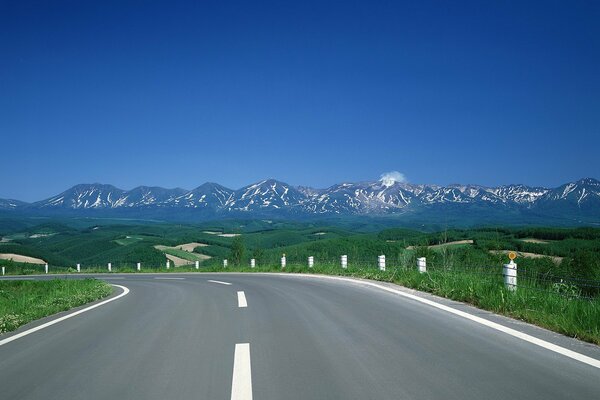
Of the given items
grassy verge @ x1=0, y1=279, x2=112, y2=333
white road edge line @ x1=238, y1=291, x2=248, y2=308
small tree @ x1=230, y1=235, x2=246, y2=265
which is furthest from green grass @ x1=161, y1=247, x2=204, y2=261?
white road edge line @ x1=238, y1=291, x2=248, y2=308

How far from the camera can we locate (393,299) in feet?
33.9

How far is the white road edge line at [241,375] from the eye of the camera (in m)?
4.13

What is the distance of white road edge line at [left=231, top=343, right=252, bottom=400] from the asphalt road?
0.01m

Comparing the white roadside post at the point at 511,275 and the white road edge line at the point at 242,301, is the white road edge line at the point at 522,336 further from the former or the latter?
the white road edge line at the point at 242,301

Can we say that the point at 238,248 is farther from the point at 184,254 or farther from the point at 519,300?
the point at 184,254

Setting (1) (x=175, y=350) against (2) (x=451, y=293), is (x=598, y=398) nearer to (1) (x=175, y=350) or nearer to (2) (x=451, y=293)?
(1) (x=175, y=350)

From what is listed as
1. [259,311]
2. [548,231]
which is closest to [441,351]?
[259,311]

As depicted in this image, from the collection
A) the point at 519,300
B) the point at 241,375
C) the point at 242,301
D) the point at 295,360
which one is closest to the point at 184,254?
the point at 242,301

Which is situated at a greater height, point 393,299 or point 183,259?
point 393,299

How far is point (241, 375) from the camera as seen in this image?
4.70 metres

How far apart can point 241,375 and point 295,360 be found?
754 millimetres

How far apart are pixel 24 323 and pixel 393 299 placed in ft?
24.1

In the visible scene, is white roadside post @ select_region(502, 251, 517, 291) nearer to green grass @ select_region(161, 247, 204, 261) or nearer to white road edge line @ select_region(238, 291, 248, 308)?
white road edge line @ select_region(238, 291, 248, 308)

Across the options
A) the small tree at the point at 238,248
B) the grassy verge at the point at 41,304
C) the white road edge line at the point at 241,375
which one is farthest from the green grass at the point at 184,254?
the white road edge line at the point at 241,375
